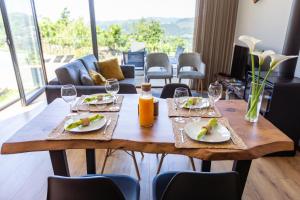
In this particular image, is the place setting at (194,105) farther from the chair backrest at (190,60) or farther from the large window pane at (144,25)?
the large window pane at (144,25)

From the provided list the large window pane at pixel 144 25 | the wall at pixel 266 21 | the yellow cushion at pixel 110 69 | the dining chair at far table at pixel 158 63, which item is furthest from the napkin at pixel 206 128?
the large window pane at pixel 144 25

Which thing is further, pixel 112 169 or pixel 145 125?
pixel 112 169

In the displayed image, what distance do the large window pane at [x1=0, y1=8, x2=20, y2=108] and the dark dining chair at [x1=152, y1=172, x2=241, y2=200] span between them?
3.73m

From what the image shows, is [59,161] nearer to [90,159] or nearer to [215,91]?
[90,159]

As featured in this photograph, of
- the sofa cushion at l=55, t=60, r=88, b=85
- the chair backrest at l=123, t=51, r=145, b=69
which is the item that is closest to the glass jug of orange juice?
the sofa cushion at l=55, t=60, r=88, b=85

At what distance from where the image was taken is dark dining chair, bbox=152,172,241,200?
89cm

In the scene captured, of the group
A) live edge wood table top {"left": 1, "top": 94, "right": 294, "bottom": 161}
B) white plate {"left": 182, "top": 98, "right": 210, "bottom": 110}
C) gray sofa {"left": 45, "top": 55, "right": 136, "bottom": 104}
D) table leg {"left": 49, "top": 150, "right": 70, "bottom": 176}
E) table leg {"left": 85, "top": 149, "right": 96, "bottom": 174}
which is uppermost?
white plate {"left": 182, "top": 98, "right": 210, "bottom": 110}

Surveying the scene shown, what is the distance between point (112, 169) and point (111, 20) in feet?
11.1

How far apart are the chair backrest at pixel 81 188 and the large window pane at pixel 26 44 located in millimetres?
3506

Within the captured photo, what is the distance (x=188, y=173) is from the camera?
0.89m

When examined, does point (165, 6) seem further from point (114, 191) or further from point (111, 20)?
point (114, 191)

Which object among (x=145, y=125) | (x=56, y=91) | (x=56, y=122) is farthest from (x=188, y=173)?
(x=56, y=91)

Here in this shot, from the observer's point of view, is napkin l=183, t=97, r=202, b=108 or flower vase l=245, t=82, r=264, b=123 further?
napkin l=183, t=97, r=202, b=108

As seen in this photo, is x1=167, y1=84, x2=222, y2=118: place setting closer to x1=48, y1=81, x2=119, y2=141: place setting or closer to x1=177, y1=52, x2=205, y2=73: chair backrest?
x1=48, y1=81, x2=119, y2=141: place setting
